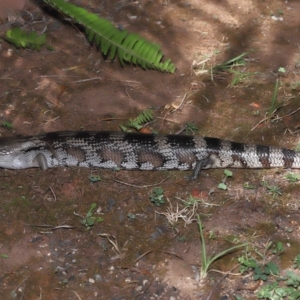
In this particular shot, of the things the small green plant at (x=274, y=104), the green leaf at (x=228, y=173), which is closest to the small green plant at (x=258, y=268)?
the green leaf at (x=228, y=173)

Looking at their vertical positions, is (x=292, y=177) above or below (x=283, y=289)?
above

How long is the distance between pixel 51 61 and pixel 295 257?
4.44 m

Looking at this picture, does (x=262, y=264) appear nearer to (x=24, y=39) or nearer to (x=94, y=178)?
(x=94, y=178)

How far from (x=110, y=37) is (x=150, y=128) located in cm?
141

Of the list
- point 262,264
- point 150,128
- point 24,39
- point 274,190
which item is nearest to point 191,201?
point 274,190

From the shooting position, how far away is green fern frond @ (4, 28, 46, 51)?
775cm

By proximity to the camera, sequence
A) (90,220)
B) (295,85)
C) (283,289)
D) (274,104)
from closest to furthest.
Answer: (283,289)
(90,220)
(274,104)
(295,85)

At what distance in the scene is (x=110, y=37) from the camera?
18.9 feet

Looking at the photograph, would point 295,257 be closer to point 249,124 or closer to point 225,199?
point 225,199

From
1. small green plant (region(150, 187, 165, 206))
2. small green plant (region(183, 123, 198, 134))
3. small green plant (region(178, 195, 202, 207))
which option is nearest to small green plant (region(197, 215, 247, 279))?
small green plant (region(178, 195, 202, 207))

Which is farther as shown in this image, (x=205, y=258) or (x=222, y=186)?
(x=222, y=186)

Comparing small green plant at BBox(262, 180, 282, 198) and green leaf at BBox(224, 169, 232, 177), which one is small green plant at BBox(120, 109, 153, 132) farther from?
small green plant at BBox(262, 180, 282, 198)

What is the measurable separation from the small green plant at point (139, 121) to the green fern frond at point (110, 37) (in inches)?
27.5

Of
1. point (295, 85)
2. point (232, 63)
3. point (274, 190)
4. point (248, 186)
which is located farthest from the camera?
point (232, 63)
